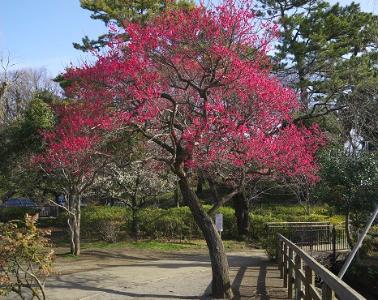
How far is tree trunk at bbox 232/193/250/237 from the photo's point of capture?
23.9 m

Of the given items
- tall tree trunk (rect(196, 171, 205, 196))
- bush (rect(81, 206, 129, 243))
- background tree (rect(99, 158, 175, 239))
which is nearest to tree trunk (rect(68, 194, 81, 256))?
background tree (rect(99, 158, 175, 239))

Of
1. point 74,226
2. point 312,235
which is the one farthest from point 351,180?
point 74,226

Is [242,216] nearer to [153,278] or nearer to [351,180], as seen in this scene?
[351,180]

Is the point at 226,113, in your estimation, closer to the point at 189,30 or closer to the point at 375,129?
the point at 189,30

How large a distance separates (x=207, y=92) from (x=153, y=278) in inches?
211

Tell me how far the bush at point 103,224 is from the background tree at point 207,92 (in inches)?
482

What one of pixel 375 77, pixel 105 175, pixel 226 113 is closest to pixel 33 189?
pixel 105 175

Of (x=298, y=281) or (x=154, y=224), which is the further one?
(x=154, y=224)

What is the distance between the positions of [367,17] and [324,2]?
7.81ft

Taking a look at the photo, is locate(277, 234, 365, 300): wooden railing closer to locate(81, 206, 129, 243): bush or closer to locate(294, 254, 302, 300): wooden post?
locate(294, 254, 302, 300): wooden post

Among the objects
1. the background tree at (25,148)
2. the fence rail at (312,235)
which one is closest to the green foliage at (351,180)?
the fence rail at (312,235)

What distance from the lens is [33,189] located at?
2167 centimetres

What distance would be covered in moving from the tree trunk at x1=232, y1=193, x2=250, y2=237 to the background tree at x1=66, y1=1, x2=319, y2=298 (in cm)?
1339

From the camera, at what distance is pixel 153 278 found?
510 inches
